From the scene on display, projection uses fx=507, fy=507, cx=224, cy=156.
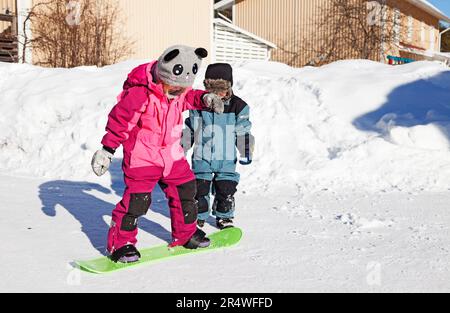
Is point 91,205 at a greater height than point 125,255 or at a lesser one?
lesser

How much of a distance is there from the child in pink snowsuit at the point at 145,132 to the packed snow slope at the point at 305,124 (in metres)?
2.57

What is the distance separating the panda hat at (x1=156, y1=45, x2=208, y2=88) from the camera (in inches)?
125

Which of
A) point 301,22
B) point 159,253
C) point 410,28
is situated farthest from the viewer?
point 410,28

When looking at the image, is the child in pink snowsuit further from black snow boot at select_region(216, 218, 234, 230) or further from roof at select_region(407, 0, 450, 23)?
roof at select_region(407, 0, 450, 23)

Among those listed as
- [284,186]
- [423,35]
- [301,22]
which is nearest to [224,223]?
[284,186]

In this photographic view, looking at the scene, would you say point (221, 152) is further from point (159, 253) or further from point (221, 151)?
point (159, 253)

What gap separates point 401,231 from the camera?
397 centimetres

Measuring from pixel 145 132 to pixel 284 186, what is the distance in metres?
2.81

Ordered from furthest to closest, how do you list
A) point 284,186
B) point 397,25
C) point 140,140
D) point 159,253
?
1. point 397,25
2. point 284,186
3. point 159,253
4. point 140,140

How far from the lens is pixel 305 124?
7.06m

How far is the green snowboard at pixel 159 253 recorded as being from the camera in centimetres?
305

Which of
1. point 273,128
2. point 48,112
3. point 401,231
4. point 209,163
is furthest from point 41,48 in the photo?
point 401,231

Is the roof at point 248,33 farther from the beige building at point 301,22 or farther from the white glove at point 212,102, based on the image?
the white glove at point 212,102
